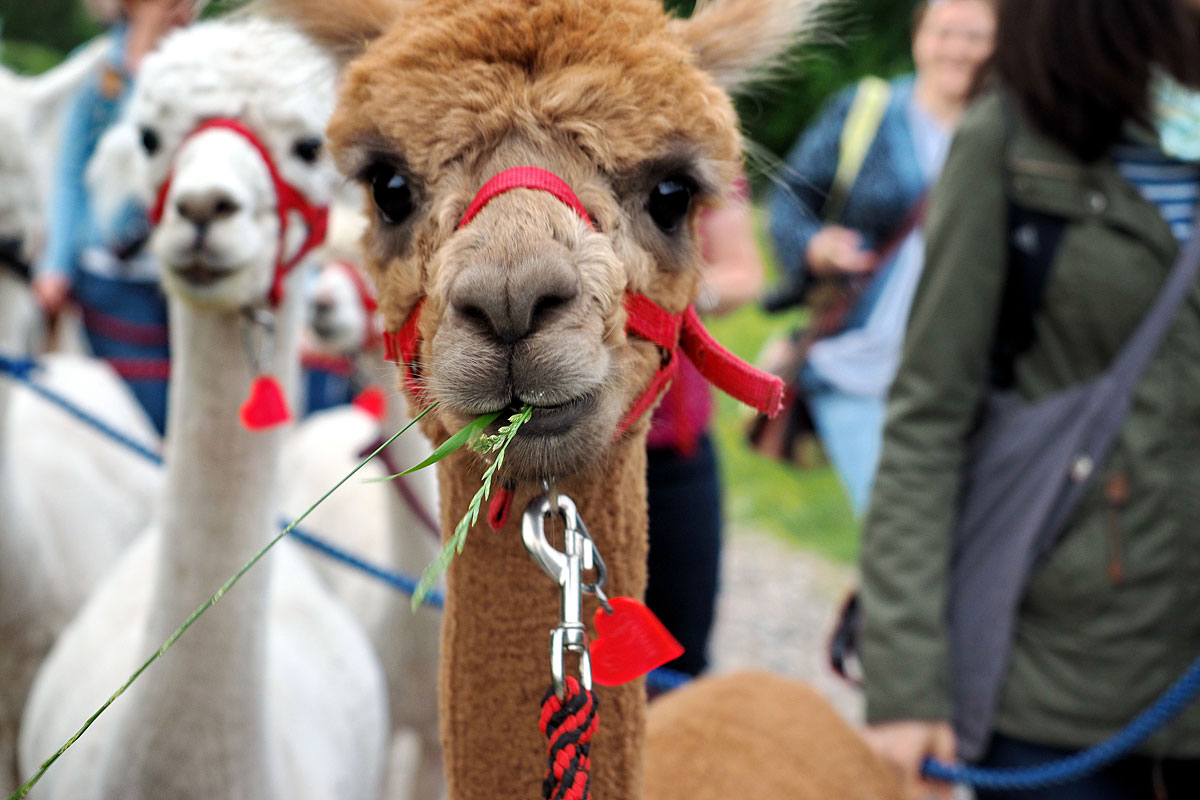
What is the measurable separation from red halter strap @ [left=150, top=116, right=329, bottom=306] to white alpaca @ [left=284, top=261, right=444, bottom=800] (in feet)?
0.94

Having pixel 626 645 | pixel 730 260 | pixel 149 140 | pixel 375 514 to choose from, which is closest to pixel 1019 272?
pixel 730 260

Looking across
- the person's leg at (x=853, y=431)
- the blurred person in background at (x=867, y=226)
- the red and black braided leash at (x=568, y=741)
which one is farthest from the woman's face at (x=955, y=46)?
the red and black braided leash at (x=568, y=741)

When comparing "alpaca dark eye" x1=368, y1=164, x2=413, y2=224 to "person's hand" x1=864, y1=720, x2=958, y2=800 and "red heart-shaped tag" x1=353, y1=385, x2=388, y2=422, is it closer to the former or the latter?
"person's hand" x1=864, y1=720, x2=958, y2=800

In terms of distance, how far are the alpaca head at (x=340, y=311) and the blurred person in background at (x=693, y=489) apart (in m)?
1.53

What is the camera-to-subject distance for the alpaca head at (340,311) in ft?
12.8

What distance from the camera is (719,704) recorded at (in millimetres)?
2059

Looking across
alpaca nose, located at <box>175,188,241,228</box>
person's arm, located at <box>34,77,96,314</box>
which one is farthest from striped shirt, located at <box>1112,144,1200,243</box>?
person's arm, located at <box>34,77,96,314</box>

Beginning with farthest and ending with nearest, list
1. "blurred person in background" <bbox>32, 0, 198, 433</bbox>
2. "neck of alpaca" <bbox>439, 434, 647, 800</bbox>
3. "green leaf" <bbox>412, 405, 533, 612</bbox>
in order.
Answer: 1. "blurred person in background" <bbox>32, 0, 198, 433</bbox>
2. "neck of alpaca" <bbox>439, 434, 647, 800</bbox>
3. "green leaf" <bbox>412, 405, 533, 612</bbox>

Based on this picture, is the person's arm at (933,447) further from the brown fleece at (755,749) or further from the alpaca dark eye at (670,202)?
the alpaca dark eye at (670,202)

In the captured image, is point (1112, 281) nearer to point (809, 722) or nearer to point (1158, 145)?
point (1158, 145)

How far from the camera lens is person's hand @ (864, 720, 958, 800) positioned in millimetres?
1965

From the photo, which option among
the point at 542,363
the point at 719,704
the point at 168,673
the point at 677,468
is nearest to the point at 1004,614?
the point at 719,704

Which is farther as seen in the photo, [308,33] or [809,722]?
[809,722]

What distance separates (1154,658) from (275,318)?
188cm
